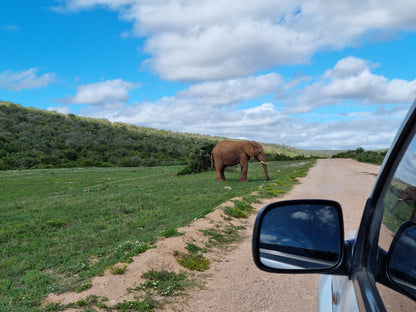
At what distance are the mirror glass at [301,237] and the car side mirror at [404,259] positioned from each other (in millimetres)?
292

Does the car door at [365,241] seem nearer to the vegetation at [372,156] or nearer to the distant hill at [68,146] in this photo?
the vegetation at [372,156]

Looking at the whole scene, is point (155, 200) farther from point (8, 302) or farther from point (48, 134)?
point (48, 134)

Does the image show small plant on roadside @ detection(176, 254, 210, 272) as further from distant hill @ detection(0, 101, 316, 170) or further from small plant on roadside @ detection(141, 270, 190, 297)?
distant hill @ detection(0, 101, 316, 170)

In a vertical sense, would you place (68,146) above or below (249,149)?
A: above

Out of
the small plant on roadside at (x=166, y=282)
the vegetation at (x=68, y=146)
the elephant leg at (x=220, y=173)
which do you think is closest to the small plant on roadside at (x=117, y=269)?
the small plant on roadside at (x=166, y=282)

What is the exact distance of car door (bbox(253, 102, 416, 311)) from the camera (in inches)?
45.3

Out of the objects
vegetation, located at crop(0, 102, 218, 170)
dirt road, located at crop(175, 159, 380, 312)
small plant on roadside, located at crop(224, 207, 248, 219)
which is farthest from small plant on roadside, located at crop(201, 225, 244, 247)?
vegetation, located at crop(0, 102, 218, 170)

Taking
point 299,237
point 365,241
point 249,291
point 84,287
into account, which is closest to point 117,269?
point 84,287

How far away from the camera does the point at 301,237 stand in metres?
1.55

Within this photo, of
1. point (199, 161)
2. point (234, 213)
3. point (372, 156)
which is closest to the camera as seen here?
point (234, 213)

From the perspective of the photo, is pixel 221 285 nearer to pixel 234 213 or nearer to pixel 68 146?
pixel 234 213

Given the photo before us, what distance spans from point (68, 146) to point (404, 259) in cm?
5035

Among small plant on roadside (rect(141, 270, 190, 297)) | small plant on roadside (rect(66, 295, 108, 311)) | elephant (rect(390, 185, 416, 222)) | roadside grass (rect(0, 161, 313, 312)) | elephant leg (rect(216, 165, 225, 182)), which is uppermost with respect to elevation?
elephant (rect(390, 185, 416, 222))

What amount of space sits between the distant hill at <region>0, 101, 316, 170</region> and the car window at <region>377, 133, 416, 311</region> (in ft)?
128
